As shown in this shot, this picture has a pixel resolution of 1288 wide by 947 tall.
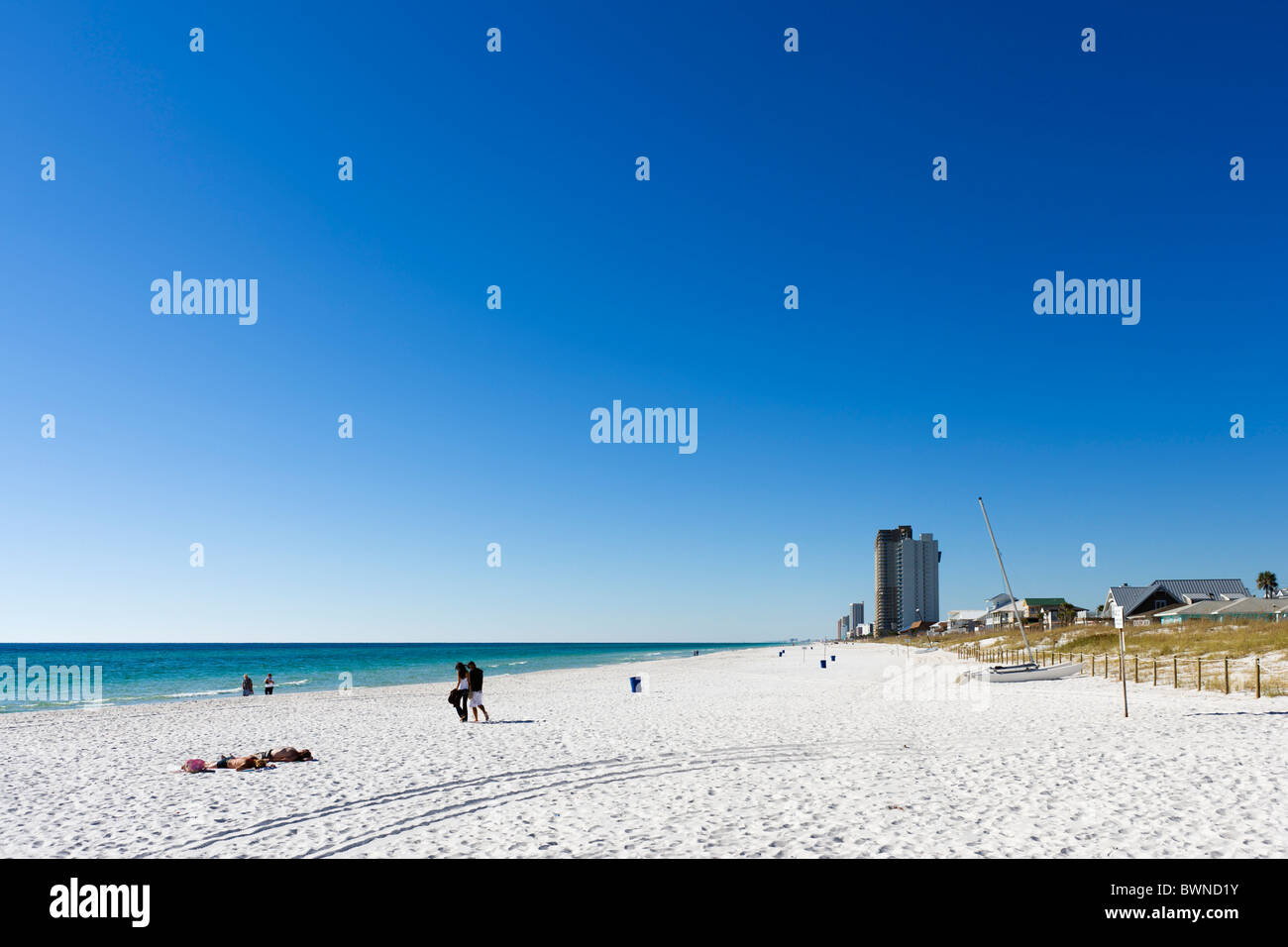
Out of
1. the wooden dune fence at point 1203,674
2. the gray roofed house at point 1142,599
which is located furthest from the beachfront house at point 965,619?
the wooden dune fence at point 1203,674

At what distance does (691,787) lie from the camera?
422 inches

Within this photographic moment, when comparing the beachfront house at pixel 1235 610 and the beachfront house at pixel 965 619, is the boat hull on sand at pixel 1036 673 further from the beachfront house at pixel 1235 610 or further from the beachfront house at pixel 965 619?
the beachfront house at pixel 965 619

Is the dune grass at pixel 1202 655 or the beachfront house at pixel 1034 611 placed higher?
the dune grass at pixel 1202 655

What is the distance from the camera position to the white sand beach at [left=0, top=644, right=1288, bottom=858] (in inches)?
310

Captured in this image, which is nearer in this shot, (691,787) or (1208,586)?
(691,787)

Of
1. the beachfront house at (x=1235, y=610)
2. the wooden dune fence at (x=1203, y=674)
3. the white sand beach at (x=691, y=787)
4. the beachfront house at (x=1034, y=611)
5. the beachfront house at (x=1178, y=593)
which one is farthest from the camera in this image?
the beachfront house at (x=1034, y=611)

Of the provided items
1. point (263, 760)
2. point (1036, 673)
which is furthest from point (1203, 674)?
point (263, 760)

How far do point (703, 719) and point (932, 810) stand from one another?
11.8 metres

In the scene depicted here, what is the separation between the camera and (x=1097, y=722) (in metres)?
17.2

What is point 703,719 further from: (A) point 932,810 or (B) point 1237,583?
(B) point 1237,583

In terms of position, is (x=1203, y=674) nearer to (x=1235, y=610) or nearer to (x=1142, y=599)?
(x=1235, y=610)

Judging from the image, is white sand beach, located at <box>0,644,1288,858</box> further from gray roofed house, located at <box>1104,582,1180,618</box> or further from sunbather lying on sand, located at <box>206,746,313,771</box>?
gray roofed house, located at <box>1104,582,1180,618</box>

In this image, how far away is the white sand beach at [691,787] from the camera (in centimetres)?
787
